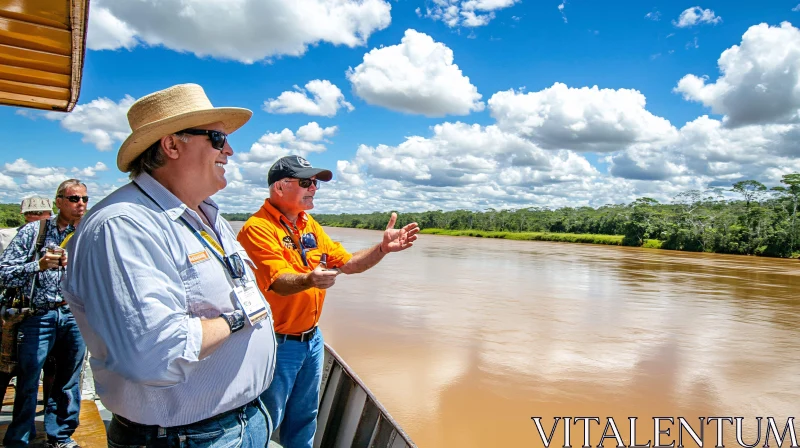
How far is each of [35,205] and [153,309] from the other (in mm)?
3467

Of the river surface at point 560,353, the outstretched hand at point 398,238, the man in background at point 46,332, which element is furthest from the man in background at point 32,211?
the river surface at point 560,353

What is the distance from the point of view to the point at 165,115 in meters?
1.55

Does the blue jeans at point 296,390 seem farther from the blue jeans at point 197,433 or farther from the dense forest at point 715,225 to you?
the dense forest at point 715,225

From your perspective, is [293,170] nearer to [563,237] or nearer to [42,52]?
[42,52]

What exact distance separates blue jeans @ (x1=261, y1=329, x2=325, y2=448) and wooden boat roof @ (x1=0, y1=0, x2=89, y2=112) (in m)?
1.94

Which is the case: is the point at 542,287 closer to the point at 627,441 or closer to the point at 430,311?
the point at 430,311

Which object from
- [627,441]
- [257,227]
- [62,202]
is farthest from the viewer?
[627,441]

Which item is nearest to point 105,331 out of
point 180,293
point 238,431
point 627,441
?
point 180,293

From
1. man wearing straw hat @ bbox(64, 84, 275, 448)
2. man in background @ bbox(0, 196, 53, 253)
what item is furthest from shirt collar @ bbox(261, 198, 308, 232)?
man in background @ bbox(0, 196, 53, 253)

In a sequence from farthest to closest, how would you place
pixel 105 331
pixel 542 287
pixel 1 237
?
1. pixel 542 287
2. pixel 1 237
3. pixel 105 331

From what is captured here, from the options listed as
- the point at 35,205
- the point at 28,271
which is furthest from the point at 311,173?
the point at 35,205

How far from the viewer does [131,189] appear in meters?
1.46

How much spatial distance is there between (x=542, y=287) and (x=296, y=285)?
17.7 meters

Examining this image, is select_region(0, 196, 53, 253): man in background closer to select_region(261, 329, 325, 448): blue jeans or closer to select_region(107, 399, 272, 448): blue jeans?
select_region(261, 329, 325, 448): blue jeans
